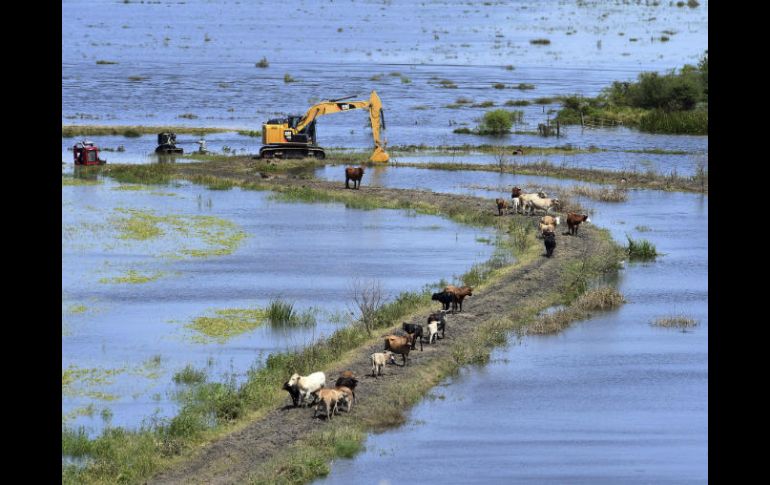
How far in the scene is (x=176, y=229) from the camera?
1655 inches

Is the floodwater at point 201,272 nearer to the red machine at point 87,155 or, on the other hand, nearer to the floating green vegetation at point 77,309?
the floating green vegetation at point 77,309

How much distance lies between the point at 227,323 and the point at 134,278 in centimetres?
624

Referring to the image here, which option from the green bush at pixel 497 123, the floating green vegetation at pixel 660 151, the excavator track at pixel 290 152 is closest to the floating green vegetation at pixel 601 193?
the excavator track at pixel 290 152

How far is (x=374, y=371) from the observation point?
74.4ft

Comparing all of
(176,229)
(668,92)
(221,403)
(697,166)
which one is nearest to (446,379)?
(221,403)

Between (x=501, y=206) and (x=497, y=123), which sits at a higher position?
(x=497, y=123)

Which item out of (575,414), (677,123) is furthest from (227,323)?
(677,123)

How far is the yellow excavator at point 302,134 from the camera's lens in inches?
2272

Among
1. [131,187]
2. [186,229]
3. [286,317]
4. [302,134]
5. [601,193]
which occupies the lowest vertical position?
[286,317]

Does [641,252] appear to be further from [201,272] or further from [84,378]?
[84,378]

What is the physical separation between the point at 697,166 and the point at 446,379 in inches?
1441

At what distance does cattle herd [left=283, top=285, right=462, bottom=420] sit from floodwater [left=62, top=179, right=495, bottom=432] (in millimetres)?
2670

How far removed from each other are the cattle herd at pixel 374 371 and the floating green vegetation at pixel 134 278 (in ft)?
31.5
